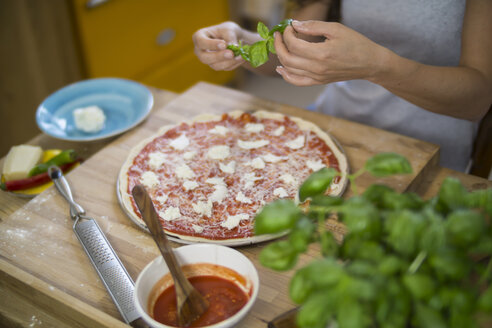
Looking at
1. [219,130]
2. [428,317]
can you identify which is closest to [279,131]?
[219,130]

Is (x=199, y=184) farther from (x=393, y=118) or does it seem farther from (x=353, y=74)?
(x=393, y=118)

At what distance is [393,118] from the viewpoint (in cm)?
164

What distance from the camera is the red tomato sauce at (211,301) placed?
34.1 inches

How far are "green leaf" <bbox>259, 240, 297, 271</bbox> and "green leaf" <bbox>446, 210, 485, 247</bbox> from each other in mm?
187

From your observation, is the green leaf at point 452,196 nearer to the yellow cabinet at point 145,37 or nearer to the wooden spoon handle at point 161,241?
the wooden spoon handle at point 161,241

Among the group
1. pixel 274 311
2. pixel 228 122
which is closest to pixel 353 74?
pixel 228 122

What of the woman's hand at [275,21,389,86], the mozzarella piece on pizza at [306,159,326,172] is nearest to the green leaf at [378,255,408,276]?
the woman's hand at [275,21,389,86]

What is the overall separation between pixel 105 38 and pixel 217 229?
1.93 meters

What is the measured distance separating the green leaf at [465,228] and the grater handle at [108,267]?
625 mm

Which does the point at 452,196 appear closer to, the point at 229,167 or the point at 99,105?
the point at 229,167


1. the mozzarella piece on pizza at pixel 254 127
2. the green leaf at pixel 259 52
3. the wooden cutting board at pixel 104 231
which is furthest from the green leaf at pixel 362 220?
the mozzarella piece on pizza at pixel 254 127

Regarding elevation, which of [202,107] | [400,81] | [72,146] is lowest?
[72,146]

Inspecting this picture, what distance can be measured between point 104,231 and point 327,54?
677mm

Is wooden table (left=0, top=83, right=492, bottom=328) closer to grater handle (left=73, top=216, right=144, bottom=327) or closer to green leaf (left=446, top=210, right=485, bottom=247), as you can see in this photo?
grater handle (left=73, top=216, right=144, bottom=327)
